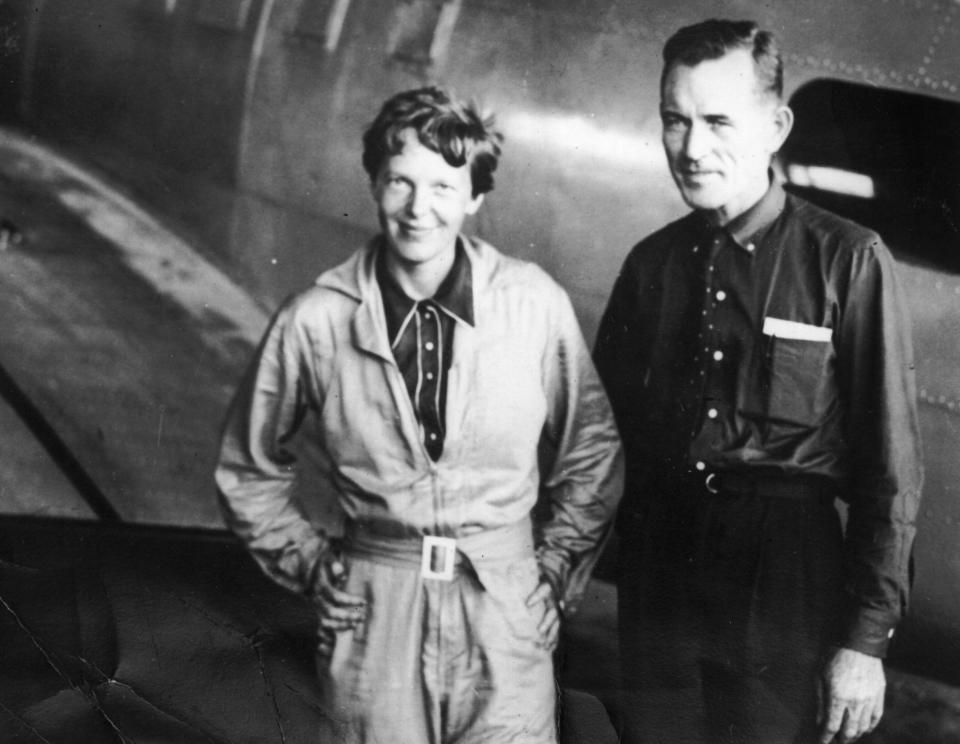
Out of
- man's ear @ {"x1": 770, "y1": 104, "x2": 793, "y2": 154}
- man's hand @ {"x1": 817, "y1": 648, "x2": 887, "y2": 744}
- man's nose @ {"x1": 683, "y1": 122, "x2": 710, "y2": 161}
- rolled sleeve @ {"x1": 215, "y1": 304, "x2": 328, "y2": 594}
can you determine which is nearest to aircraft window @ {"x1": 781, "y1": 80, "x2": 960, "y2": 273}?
man's ear @ {"x1": 770, "y1": 104, "x2": 793, "y2": 154}

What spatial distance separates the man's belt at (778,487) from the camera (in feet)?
6.16

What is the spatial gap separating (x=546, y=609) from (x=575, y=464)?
0.31 metres

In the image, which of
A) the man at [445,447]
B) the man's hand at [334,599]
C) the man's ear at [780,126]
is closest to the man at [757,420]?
the man's ear at [780,126]

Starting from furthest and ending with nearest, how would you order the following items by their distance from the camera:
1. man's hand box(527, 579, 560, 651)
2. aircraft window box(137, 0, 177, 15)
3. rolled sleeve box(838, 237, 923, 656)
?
aircraft window box(137, 0, 177, 15)
man's hand box(527, 579, 560, 651)
rolled sleeve box(838, 237, 923, 656)

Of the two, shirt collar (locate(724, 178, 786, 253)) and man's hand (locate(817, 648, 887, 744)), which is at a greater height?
shirt collar (locate(724, 178, 786, 253))

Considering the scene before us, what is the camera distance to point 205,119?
6.84 feet

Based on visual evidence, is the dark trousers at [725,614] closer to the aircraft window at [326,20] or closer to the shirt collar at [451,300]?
the shirt collar at [451,300]

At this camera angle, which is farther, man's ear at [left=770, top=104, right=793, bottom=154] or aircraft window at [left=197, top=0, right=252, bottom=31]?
aircraft window at [left=197, top=0, right=252, bottom=31]

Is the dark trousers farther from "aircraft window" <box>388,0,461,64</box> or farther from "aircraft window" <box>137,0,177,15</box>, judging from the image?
"aircraft window" <box>137,0,177,15</box>

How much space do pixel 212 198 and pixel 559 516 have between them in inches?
40.9

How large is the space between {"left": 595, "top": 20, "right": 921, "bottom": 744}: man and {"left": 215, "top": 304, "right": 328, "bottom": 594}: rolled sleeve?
655mm

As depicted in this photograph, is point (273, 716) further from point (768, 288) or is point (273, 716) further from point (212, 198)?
point (768, 288)

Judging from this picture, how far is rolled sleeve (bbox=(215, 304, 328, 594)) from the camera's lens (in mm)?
2006

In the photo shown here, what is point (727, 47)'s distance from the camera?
1874mm
